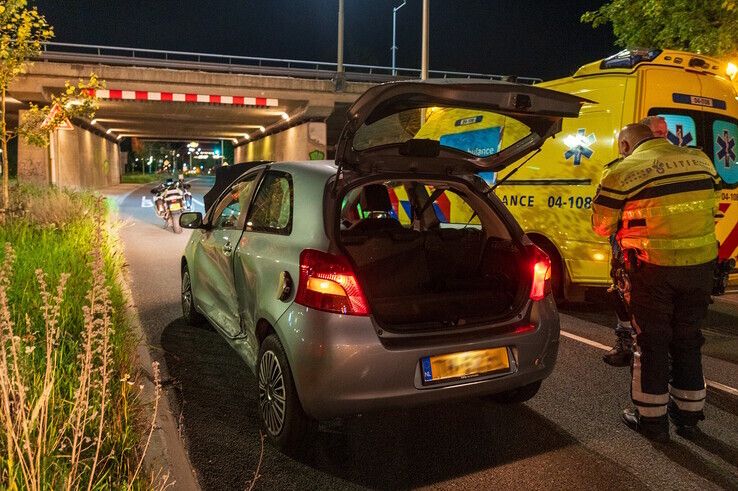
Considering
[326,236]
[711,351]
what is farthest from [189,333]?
[711,351]

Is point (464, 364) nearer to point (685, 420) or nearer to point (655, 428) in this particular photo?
point (655, 428)

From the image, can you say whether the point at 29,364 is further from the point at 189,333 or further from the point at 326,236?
the point at 189,333

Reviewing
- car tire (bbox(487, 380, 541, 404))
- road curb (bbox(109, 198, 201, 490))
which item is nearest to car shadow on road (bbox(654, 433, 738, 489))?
car tire (bbox(487, 380, 541, 404))

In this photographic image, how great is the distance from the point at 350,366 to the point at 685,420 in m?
2.03

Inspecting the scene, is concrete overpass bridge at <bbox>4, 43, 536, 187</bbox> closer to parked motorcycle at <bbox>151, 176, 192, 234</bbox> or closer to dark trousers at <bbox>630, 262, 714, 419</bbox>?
parked motorcycle at <bbox>151, 176, 192, 234</bbox>

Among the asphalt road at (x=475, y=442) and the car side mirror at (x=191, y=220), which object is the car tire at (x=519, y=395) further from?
the car side mirror at (x=191, y=220)

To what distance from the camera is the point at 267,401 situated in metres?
3.37

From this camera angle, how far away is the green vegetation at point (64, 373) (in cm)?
224

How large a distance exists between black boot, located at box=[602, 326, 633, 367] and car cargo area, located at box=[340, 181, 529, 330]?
1.48m

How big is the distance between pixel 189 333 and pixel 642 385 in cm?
373

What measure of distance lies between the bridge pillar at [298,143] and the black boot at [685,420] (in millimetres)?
20358

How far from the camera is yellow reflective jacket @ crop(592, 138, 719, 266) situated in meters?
3.37

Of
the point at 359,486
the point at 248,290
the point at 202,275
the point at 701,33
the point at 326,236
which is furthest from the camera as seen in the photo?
the point at 701,33

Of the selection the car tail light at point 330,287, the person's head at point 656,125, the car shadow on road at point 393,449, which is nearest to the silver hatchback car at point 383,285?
the car tail light at point 330,287
